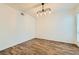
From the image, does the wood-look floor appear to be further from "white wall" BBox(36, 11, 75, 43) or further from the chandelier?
the chandelier

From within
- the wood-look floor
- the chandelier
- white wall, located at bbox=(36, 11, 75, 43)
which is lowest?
the wood-look floor

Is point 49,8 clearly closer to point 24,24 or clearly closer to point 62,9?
point 62,9

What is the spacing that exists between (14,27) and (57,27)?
102cm

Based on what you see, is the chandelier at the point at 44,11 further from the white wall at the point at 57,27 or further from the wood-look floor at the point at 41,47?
the wood-look floor at the point at 41,47

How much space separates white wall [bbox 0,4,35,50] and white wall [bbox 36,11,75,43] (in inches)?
8.6

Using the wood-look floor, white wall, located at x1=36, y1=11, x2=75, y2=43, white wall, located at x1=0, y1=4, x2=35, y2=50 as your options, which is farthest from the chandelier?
the wood-look floor

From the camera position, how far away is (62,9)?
177 cm

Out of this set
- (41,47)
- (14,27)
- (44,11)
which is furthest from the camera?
(14,27)

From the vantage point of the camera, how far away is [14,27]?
2105 mm

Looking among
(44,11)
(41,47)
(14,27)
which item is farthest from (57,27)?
(14,27)

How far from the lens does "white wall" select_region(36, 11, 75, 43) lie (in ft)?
5.85

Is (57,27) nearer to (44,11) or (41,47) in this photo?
(44,11)
